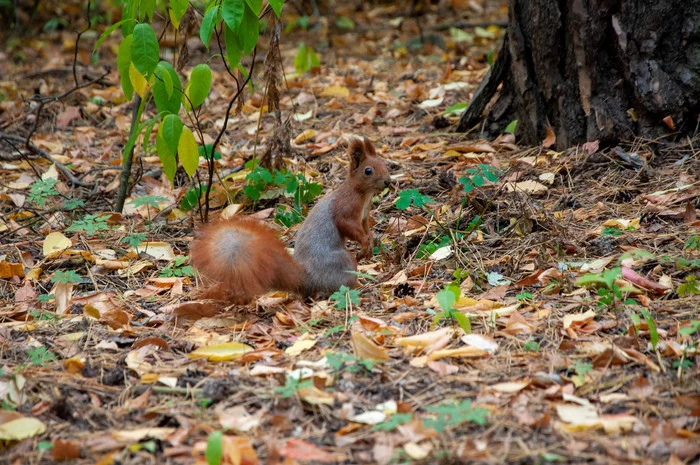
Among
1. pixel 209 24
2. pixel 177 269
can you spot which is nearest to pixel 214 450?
pixel 177 269

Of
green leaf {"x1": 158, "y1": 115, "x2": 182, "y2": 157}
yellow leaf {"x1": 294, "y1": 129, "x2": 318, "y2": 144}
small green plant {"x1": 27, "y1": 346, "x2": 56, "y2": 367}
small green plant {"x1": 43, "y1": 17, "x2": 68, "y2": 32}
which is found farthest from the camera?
small green plant {"x1": 43, "y1": 17, "x2": 68, "y2": 32}

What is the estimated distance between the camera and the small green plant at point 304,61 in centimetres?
634

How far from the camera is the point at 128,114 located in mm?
6031

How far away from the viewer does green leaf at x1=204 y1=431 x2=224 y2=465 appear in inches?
77.0

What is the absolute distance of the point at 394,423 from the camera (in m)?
2.13

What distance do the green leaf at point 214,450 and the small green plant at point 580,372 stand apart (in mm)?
1070

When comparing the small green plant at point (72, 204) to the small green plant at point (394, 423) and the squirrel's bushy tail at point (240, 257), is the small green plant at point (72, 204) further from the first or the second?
the small green plant at point (394, 423)

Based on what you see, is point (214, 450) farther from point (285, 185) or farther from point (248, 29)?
point (285, 185)

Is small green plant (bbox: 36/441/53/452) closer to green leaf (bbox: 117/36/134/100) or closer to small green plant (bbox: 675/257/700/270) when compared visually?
green leaf (bbox: 117/36/134/100)

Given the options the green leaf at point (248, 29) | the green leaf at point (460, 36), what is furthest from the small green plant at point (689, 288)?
the green leaf at point (460, 36)

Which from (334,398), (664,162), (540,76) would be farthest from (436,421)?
(540,76)

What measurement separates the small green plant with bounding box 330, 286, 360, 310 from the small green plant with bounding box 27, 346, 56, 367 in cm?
103

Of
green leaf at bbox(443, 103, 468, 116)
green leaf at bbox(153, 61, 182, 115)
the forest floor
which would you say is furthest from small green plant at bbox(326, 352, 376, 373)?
green leaf at bbox(443, 103, 468, 116)

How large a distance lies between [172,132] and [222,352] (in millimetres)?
1067
